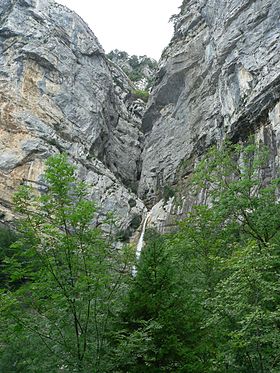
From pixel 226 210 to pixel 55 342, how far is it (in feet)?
20.4

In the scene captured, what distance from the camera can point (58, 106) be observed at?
43.6 metres

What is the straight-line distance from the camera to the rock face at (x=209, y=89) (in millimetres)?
29328

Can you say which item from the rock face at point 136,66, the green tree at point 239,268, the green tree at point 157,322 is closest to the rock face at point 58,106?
the rock face at point 136,66

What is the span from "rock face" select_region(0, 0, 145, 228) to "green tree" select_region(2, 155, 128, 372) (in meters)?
27.5

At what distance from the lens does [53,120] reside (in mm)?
42250

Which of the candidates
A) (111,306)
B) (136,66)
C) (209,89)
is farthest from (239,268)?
(136,66)

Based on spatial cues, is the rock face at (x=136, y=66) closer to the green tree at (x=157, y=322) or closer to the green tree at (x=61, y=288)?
the green tree at (x=157, y=322)

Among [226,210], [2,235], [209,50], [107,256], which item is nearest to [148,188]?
[209,50]

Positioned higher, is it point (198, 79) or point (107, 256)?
point (198, 79)

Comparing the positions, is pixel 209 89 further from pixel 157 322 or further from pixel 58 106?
pixel 157 322

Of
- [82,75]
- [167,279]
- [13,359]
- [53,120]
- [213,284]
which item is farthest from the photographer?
[82,75]

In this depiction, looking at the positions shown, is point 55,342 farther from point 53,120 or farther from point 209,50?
point 209,50

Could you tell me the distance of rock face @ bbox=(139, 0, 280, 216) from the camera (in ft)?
96.2

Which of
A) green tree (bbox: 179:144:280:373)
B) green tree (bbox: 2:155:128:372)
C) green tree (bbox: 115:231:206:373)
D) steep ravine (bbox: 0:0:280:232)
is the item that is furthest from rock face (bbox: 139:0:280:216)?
green tree (bbox: 2:155:128:372)
